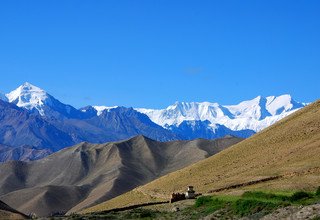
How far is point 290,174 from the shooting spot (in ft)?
215

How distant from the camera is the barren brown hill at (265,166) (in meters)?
64.4

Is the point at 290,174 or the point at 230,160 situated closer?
the point at 290,174

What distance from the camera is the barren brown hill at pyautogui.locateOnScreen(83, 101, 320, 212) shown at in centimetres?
6444

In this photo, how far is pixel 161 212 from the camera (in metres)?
50.8

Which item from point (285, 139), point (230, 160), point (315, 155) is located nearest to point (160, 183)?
point (230, 160)

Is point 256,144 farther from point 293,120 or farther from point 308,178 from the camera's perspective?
point 308,178

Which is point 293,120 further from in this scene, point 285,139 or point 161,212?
point 161,212

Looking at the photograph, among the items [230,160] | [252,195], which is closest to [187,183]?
[230,160]

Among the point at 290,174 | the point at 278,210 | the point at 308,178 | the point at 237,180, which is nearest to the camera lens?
the point at 278,210

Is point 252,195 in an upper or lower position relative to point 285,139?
lower

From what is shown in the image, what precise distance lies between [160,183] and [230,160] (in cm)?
1026

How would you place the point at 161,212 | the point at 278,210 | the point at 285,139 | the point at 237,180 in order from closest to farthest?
1. the point at 278,210
2. the point at 161,212
3. the point at 237,180
4. the point at 285,139

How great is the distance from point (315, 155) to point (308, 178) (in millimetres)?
13317

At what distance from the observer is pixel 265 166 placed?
77000mm
